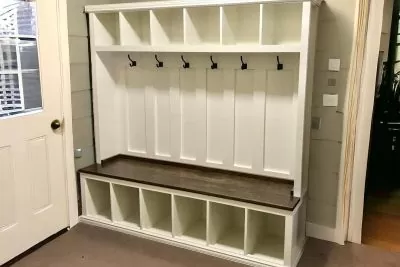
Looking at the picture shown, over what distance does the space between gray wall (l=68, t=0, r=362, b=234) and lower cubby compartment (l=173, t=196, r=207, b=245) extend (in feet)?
2.93

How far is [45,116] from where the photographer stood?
2.97 m

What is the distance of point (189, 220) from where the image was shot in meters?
3.24

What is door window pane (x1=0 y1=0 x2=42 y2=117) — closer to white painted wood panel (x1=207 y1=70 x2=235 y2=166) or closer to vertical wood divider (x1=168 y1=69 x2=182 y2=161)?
vertical wood divider (x1=168 y1=69 x2=182 y2=161)

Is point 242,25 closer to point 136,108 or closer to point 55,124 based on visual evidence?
point 136,108

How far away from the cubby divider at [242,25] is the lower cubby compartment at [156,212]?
137 cm

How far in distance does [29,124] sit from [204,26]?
1515 millimetres

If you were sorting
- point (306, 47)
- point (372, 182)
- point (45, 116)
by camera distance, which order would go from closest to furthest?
point (306, 47), point (45, 116), point (372, 182)

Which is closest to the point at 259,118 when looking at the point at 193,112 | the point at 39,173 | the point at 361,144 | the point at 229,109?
the point at 229,109

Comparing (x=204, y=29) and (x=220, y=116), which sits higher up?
(x=204, y=29)

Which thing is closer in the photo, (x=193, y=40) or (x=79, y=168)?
(x=193, y=40)

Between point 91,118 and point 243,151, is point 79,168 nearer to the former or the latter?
point 91,118

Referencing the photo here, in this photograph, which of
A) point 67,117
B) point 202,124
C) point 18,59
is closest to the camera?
point 18,59

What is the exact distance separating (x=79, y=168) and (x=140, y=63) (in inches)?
41.1

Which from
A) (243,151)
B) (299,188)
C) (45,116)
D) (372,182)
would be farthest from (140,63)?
(372,182)
